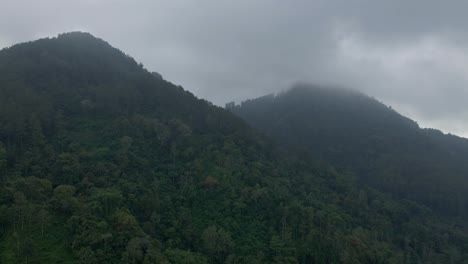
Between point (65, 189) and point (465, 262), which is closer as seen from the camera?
point (65, 189)

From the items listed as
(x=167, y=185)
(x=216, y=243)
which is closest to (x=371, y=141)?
(x=167, y=185)

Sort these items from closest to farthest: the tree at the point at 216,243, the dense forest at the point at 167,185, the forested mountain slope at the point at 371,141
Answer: the dense forest at the point at 167,185 < the tree at the point at 216,243 < the forested mountain slope at the point at 371,141

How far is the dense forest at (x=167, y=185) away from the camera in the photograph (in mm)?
41906

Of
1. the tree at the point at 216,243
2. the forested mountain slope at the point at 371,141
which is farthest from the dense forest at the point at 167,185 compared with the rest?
the forested mountain slope at the point at 371,141

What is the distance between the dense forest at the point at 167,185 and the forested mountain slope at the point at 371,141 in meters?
0.52

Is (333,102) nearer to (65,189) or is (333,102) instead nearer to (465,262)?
(465,262)

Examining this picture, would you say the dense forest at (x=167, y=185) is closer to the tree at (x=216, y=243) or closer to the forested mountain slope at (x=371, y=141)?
the tree at (x=216, y=243)

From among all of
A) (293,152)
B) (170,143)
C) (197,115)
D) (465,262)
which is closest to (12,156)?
(170,143)

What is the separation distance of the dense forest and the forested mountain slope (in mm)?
521

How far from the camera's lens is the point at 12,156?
49.3 m

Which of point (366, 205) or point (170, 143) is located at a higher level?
point (170, 143)

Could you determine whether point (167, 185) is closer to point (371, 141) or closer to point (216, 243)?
point (216, 243)

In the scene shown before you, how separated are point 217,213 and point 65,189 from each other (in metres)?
16.6

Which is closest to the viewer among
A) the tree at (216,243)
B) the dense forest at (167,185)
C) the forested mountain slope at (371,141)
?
the dense forest at (167,185)
